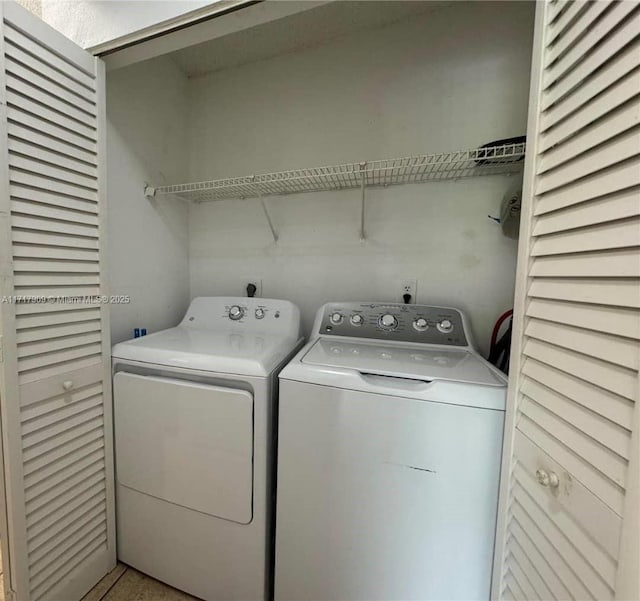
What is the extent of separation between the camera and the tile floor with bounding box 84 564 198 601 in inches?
46.6

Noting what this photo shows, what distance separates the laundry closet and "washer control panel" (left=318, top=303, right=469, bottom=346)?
0.21m

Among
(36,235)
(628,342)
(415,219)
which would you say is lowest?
(628,342)

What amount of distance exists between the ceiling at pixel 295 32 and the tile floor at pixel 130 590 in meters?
2.73

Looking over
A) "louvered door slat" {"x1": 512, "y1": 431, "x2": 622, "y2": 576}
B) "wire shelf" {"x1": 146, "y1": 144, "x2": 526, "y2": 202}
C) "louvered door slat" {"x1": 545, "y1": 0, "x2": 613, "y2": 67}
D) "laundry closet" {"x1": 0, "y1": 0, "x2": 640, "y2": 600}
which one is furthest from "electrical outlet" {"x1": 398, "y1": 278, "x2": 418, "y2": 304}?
"louvered door slat" {"x1": 545, "y1": 0, "x2": 613, "y2": 67}

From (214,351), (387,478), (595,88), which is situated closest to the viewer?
(595,88)

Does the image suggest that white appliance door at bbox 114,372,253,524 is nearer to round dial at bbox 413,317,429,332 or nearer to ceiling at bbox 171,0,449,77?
round dial at bbox 413,317,429,332

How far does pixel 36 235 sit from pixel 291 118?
1405 millimetres

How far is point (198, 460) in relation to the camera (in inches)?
42.9

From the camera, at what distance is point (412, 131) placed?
1.50 m

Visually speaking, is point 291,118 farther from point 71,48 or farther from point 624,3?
point 624,3

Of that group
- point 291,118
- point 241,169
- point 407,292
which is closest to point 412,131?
point 291,118

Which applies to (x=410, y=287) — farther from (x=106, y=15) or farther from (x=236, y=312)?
(x=106, y=15)

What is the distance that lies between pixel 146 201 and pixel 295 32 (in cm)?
124

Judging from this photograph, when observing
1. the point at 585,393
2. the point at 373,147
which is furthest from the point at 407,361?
the point at 373,147
